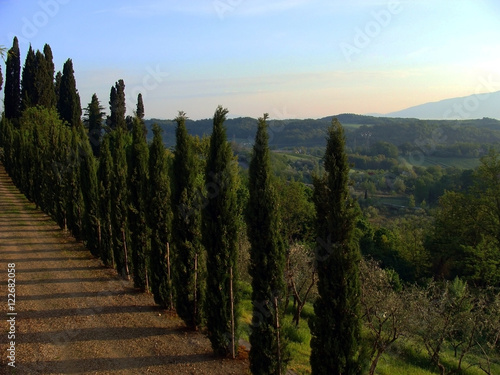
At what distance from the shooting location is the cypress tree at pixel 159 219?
1138 centimetres

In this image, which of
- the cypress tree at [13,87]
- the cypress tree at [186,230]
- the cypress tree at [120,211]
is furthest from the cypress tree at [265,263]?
the cypress tree at [13,87]

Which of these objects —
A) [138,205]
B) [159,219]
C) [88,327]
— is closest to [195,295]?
[159,219]

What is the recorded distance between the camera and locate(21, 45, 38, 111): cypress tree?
145ft

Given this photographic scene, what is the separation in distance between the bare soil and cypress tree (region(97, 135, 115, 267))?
0.65 meters

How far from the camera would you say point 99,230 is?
622 inches

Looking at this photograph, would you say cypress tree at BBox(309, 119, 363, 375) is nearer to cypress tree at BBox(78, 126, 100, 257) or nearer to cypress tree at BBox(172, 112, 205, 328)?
cypress tree at BBox(172, 112, 205, 328)

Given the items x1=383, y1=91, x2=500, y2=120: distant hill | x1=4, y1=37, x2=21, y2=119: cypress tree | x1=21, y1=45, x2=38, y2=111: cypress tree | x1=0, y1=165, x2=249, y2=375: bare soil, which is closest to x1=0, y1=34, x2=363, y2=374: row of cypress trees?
x1=0, y1=165, x2=249, y2=375: bare soil

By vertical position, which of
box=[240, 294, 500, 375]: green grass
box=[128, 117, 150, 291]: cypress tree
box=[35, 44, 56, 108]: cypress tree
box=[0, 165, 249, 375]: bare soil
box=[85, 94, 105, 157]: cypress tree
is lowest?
box=[240, 294, 500, 375]: green grass

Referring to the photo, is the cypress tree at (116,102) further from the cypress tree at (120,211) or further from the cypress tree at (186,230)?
the cypress tree at (186,230)

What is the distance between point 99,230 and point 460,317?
13.9 meters

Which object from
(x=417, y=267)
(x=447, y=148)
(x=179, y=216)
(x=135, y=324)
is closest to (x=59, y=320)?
(x=135, y=324)

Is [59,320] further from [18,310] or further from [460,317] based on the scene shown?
[460,317]

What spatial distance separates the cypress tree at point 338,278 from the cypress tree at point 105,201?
1062 centimetres

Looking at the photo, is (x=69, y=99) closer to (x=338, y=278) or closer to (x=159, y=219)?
(x=159, y=219)
